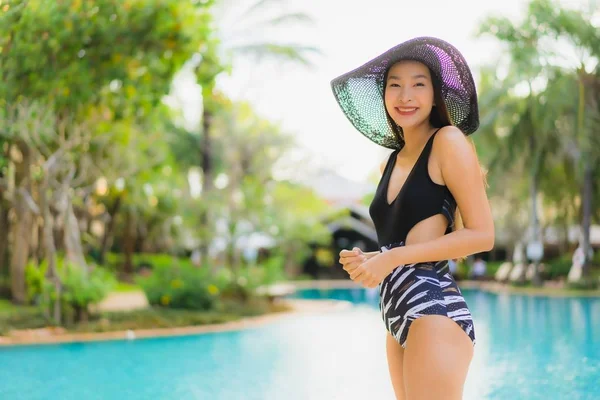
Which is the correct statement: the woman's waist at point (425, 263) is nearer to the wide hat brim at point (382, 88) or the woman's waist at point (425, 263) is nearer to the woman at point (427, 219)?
the woman at point (427, 219)

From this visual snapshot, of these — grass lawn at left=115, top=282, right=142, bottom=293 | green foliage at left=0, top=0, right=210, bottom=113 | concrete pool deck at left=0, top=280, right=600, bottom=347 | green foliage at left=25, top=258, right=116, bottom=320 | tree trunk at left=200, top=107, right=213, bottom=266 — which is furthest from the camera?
grass lawn at left=115, top=282, right=142, bottom=293

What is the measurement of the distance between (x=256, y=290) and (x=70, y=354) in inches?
235

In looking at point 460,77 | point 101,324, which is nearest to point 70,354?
point 101,324

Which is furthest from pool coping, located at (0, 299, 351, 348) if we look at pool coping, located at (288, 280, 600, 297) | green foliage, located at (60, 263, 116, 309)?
pool coping, located at (288, 280, 600, 297)

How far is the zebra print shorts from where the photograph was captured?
199cm

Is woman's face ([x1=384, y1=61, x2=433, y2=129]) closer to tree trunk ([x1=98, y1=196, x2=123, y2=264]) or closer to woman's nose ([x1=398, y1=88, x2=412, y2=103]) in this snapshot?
woman's nose ([x1=398, y1=88, x2=412, y2=103])

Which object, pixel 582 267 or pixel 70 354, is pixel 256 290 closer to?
pixel 70 354

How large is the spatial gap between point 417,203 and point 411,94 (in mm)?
332

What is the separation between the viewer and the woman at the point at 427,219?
1938mm

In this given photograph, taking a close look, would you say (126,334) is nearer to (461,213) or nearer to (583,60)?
(461,213)

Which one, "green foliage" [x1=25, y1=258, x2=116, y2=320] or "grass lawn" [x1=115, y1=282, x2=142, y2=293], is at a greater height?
"green foliage" [x1=25, y1=258, x2=116, y2=320]

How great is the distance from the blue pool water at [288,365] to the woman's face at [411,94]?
4.97m

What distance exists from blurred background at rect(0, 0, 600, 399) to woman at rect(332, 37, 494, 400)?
470cm

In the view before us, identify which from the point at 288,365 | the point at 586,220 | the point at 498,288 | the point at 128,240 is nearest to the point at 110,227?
the point at 128,240
